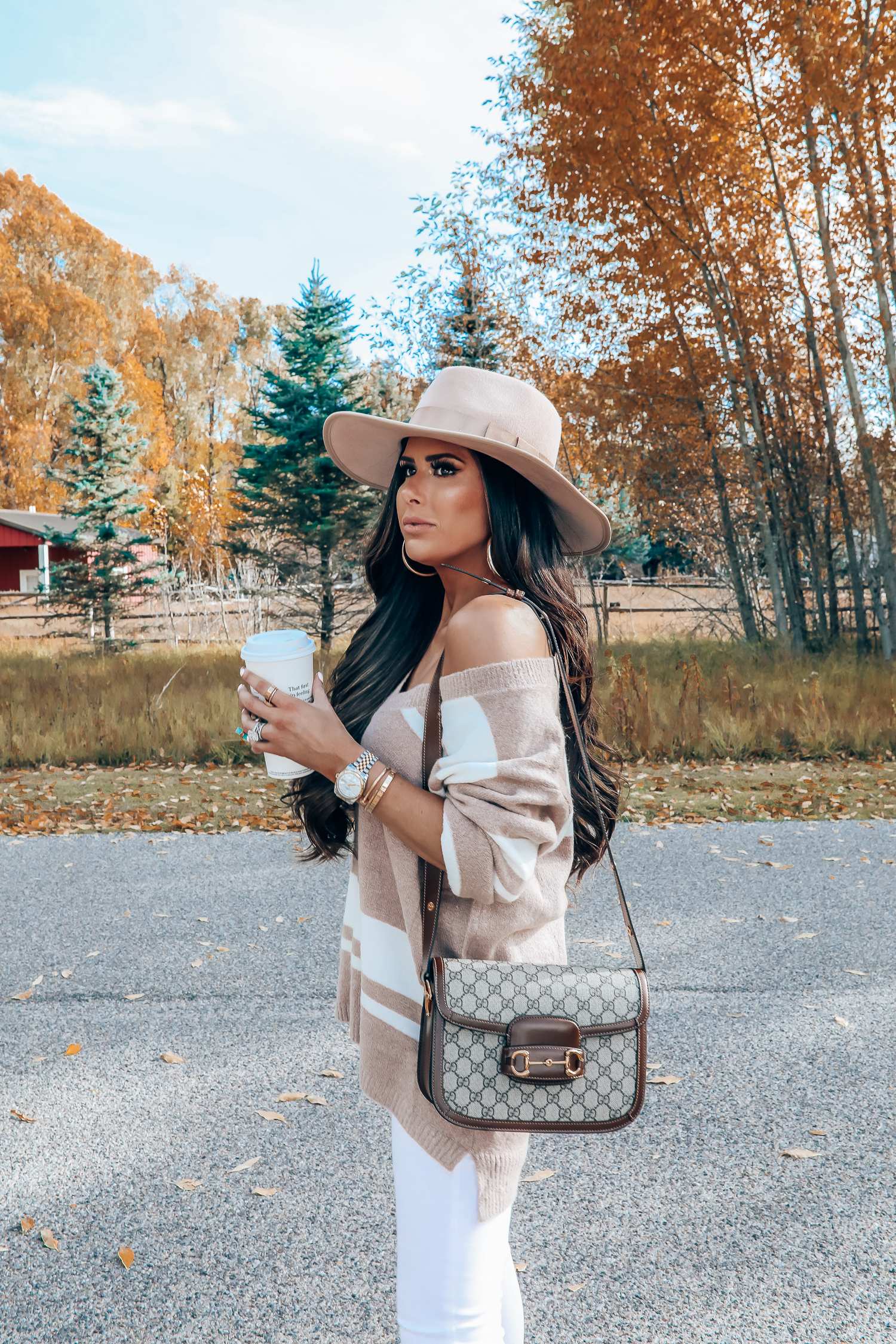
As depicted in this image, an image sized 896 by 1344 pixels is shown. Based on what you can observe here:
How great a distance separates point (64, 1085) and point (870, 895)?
3984 mm

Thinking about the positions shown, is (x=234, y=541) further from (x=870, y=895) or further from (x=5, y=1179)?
(x=5, y=1179)

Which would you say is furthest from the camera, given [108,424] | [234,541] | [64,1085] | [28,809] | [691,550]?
[108,424]

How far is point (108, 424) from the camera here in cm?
2342

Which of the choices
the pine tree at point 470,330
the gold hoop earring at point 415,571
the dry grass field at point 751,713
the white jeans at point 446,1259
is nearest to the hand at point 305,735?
the gold hoop earring at point 415,571

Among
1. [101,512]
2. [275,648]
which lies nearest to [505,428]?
[275,648]

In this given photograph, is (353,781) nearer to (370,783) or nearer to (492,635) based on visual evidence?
(370,783)

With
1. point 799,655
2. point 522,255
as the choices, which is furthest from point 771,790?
point 522,255

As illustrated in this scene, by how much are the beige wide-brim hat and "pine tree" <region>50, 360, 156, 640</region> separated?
2038 cm

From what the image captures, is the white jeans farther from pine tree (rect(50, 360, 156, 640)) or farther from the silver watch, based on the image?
pine tree (rect(50, 360, 156, 640))

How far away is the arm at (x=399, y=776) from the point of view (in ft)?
4.46

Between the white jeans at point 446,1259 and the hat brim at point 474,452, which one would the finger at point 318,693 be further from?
the white jeans at point 446,1259

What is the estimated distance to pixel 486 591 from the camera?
5.05ft

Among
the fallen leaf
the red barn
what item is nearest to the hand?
the fallen leaf

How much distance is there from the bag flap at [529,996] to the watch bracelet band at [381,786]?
23 cm
